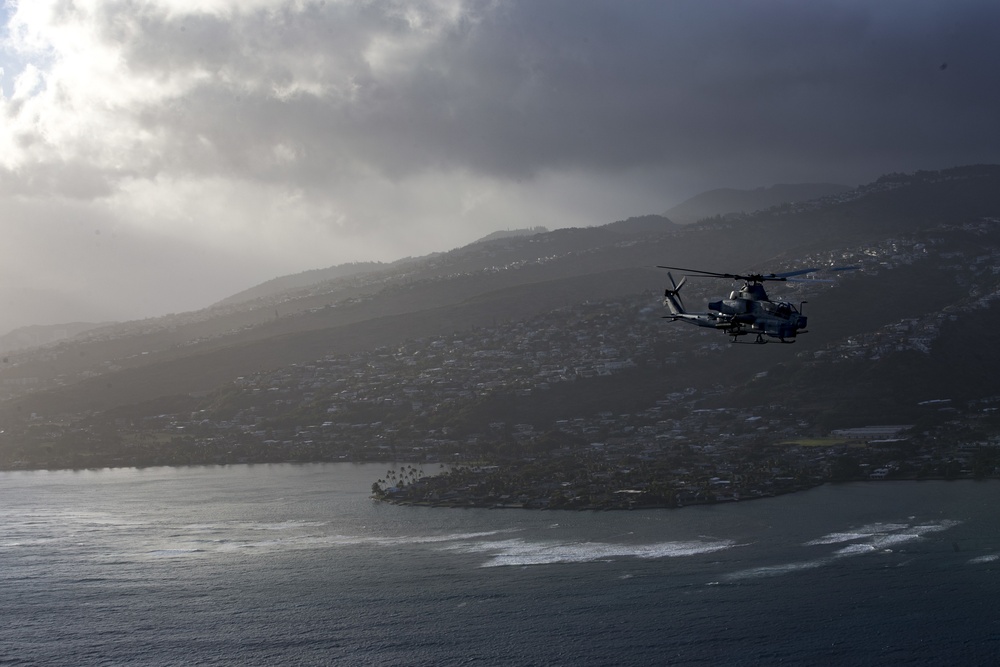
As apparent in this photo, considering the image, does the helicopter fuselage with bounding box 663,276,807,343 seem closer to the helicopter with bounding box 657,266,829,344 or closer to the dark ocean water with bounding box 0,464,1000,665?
the helicopter with bounding box 657,266,829,344

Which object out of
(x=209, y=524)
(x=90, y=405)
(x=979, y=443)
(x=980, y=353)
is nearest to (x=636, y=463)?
(x=979, y=443)

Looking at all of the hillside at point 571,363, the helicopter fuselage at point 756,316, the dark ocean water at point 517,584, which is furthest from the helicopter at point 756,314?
the hillside at point 571,363

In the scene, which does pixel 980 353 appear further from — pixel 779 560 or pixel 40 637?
pixel 40 637

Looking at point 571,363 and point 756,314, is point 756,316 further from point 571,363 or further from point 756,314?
point 571,363

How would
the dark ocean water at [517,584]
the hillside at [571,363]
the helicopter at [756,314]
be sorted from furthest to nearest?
the hillside at [571,363]
the dark ocean water at [517,584]
the helicopter at [756,314]

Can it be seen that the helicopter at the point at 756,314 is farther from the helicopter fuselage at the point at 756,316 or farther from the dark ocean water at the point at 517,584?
the dark ocean water at the point at 517,584

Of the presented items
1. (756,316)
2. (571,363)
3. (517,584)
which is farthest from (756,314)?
(571,363)
